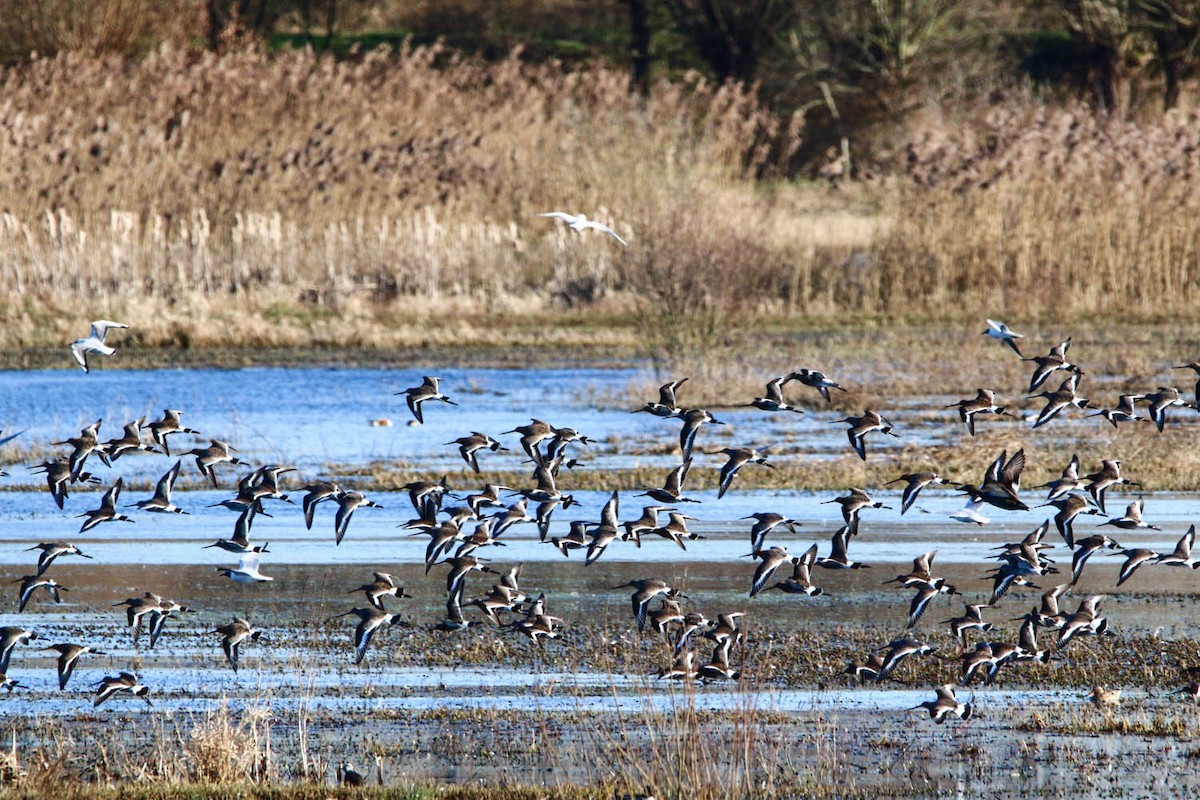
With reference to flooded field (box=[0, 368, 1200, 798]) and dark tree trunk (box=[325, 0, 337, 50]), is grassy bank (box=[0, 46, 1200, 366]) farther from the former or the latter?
dark tree trunk (box=[325, 0, 337, 50])

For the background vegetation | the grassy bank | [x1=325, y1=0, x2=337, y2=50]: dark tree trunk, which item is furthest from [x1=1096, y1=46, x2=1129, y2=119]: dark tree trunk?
[x1=325, y1=0, x2=337, y2=50]: dark tree trunk

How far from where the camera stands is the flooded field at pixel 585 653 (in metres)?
9.39

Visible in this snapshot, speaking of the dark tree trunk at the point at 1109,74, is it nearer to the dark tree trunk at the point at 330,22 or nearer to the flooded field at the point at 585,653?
the dark tree trunk at the point at 330,22

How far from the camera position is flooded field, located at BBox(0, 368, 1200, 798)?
9391 millimetres

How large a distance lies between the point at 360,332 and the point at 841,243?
929 centimetres

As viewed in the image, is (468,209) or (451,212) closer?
(451,212)

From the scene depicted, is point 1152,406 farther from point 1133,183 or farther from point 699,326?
point 1133,183

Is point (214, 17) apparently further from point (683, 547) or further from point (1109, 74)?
point (683, 547)

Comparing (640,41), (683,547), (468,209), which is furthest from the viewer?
(640,41)

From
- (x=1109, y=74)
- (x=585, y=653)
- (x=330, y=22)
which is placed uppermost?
(x=330, y=22)

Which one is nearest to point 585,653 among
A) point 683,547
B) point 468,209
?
point 683,547

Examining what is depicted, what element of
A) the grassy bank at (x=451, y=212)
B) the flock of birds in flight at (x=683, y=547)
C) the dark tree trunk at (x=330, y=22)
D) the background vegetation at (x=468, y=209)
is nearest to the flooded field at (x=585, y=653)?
the flock of birds in flight at (x=683, y=547)

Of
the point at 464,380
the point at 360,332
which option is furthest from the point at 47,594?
the point at 360,332

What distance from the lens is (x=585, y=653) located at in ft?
39.2
